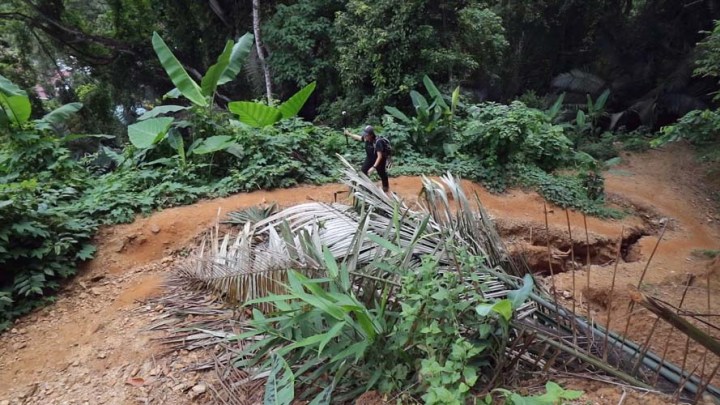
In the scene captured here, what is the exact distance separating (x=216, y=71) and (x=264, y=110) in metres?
1.00

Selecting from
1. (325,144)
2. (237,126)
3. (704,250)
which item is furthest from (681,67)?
(237,126)

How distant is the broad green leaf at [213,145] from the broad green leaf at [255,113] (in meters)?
0.71

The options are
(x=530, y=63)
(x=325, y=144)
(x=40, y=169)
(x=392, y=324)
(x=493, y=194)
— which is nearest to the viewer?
(x=392, y=324)

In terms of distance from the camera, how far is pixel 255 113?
24.5 ft

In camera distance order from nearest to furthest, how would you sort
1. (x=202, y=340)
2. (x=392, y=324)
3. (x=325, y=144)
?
(x=392, y=324)
(x=202, y=340)
(x=325, y=144)

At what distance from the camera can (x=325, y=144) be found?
8117 mm

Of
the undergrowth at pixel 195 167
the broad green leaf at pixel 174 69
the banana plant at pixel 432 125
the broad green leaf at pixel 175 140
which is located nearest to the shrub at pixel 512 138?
the undergrowth at pixel 195 167

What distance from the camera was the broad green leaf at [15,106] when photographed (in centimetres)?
554

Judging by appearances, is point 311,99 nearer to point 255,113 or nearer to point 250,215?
point 255,113

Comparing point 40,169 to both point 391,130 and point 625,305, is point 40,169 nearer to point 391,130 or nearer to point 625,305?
point 391,130

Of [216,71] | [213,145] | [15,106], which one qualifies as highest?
[216,71]

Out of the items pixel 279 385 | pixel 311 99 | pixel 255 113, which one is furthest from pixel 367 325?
pixel 311 99

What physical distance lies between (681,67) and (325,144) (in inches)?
421

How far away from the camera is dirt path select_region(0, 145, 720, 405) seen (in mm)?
2906
